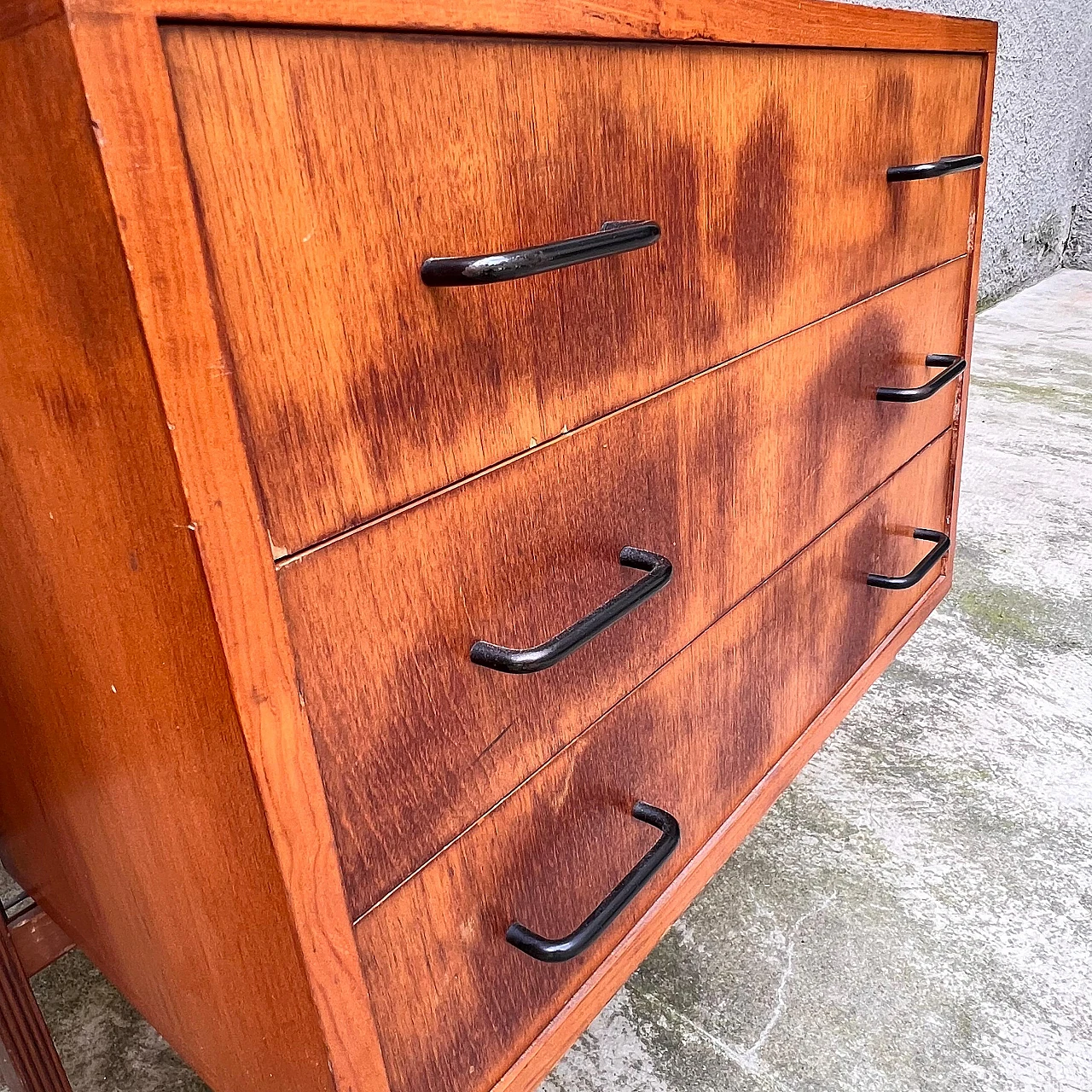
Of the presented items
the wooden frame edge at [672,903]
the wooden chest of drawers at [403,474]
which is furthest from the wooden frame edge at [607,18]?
the wooden frame edge at [672,903]

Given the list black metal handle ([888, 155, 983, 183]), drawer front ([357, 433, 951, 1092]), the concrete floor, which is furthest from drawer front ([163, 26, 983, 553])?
the concrete floor

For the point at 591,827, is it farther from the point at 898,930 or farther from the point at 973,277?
the point at 973,277

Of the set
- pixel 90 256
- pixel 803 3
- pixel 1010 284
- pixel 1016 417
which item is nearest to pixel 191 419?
pixel 90 256

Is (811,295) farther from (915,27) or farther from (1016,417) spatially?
(1016,417)

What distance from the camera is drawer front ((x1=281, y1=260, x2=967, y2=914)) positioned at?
413 millimetres

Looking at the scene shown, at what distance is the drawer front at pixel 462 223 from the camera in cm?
34

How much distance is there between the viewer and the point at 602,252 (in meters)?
0.44

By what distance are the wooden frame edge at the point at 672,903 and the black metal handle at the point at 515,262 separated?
472mm

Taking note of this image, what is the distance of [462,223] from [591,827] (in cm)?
38

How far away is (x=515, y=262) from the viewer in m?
0.39

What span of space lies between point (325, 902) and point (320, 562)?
158 mm

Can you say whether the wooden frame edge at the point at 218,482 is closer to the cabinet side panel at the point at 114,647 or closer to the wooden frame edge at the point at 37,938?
the cabinet side panel at the point at 114,647

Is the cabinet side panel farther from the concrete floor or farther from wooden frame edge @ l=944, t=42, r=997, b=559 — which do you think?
wooden frame edge @ l=944, t=42, r=997, b=559

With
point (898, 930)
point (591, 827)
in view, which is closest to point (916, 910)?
point (898, 930)
